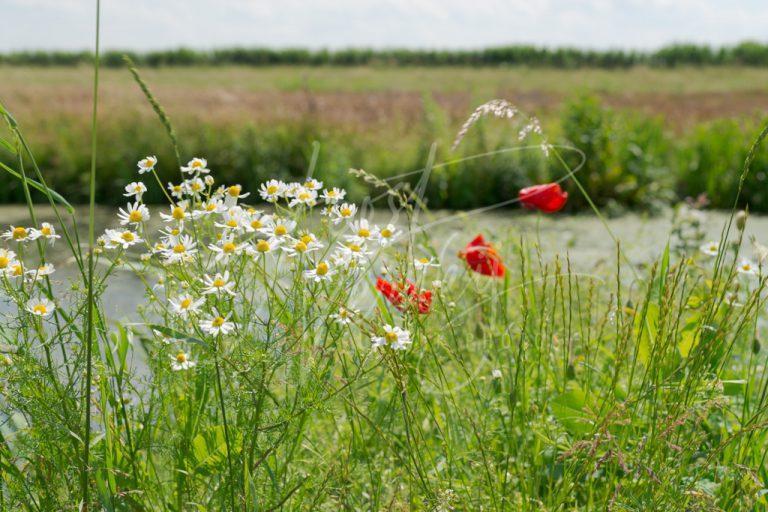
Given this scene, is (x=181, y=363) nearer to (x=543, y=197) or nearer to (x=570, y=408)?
(x=570, y=408)

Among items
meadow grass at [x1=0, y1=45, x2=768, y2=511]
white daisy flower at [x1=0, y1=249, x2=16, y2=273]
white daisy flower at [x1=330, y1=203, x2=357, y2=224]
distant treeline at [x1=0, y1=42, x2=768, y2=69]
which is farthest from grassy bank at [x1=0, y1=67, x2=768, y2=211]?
distant treeline at [x1=0, y1=42, x2=768, y2=69]

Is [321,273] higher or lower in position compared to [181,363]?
higher

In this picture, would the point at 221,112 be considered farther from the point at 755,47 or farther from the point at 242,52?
the point at 755,47

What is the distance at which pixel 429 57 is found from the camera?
30500mm

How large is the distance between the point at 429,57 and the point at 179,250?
100ft

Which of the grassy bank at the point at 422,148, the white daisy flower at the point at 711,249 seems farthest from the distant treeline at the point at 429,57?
the white daisy flower at the point at 711,249

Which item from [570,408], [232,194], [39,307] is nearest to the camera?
[39,307]

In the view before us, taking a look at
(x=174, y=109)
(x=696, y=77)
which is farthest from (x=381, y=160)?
(x=696, y=77)

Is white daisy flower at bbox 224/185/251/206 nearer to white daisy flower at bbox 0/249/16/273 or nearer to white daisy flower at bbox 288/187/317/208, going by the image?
white daisy flower at bbox 288/187/317/208

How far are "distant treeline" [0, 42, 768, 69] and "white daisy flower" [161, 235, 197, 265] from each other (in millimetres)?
26011

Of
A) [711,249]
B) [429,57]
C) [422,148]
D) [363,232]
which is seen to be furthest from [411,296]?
[429,57]

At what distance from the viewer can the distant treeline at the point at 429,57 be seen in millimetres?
27641

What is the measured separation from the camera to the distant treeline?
27641 mm

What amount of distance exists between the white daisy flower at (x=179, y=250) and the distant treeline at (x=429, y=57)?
85.3 feet
